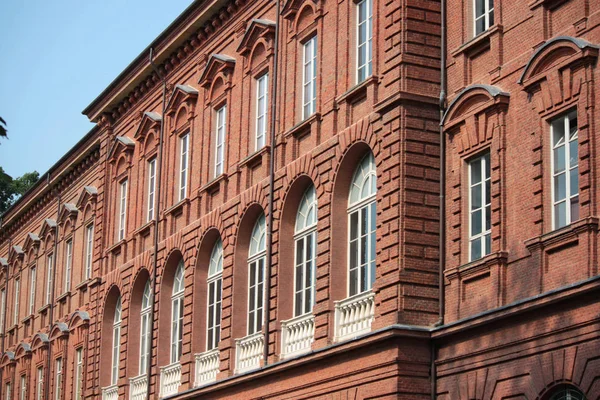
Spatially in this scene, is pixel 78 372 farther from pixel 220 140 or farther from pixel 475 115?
pixel 475 115

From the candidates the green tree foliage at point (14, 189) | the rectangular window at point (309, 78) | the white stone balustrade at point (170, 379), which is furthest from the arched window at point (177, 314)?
the green tree foliage at point (14, 189)

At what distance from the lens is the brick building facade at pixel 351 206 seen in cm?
2277

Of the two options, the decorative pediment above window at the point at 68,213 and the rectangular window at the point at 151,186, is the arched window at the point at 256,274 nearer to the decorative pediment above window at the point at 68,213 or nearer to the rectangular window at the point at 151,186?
the rectangular window at the point at 151,186

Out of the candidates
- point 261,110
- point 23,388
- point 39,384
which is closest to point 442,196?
point 261,110

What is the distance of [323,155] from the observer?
29.7 m

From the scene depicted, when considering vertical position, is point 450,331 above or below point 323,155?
below

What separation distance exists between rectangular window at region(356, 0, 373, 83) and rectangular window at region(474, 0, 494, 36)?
333cm

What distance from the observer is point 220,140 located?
36.1 meters

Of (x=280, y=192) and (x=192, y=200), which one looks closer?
(x=280, y=192)

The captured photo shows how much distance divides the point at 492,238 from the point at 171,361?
609 inches

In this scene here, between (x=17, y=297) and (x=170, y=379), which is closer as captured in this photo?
(x=170, y=379)

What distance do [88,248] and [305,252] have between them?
18043 millimetres

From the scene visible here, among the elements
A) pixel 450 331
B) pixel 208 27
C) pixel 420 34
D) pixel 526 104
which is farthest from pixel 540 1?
pixel 208 27

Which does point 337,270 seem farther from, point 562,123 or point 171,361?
point 171,361
